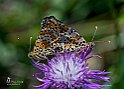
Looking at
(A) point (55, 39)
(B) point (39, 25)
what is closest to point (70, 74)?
(A) point (55, 39)

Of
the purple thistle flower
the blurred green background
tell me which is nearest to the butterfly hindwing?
the purple thistle flower

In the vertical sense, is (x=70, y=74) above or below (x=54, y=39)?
below

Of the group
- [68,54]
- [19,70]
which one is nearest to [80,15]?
[19,70]

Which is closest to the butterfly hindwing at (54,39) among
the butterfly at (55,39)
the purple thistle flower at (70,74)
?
the butterfly at (55,39)

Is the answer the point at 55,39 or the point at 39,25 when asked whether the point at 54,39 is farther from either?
the point at 39,25

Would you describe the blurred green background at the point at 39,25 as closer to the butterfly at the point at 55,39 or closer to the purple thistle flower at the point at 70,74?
the purple thistle flower at the point at 70,74

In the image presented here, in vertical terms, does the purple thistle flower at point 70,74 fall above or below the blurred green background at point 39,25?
below
